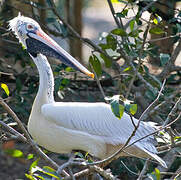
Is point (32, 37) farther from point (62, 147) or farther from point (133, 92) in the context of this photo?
point (133, 92)

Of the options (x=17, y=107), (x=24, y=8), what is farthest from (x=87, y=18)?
(x=17, y=107)

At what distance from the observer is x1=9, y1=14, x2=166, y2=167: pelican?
11.3ft

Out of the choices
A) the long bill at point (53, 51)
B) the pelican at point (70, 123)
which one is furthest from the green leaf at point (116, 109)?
the long bill at point (53, 51)

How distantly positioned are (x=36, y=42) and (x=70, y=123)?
2.54ft

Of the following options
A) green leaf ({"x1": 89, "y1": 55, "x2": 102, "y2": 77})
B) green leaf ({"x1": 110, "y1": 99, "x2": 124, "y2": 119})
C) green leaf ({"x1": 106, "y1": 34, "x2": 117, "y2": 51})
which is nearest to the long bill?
green leaf ({"x1": 89, "y1": 55, "x2": 102, "y2": 77})

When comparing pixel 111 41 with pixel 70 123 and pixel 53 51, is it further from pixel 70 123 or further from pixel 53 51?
pixel 70 123

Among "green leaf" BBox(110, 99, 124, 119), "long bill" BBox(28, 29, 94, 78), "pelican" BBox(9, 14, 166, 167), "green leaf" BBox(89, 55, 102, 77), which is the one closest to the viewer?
"green leaf" BBox(110, 99, 124, 119)

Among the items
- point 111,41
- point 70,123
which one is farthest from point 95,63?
point 70,123

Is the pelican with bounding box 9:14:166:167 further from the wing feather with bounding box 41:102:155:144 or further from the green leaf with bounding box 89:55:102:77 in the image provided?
the green leaf with bounding box 89:55:102:77

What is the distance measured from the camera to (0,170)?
515 centimetres

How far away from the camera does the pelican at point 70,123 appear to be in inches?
136

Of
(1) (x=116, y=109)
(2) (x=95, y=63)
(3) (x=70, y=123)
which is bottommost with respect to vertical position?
(3) (x=70, y=123)

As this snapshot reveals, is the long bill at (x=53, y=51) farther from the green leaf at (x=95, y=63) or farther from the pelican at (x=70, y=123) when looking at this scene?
the green leaf at (x=95, y=63)

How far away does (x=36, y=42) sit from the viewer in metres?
3.71
